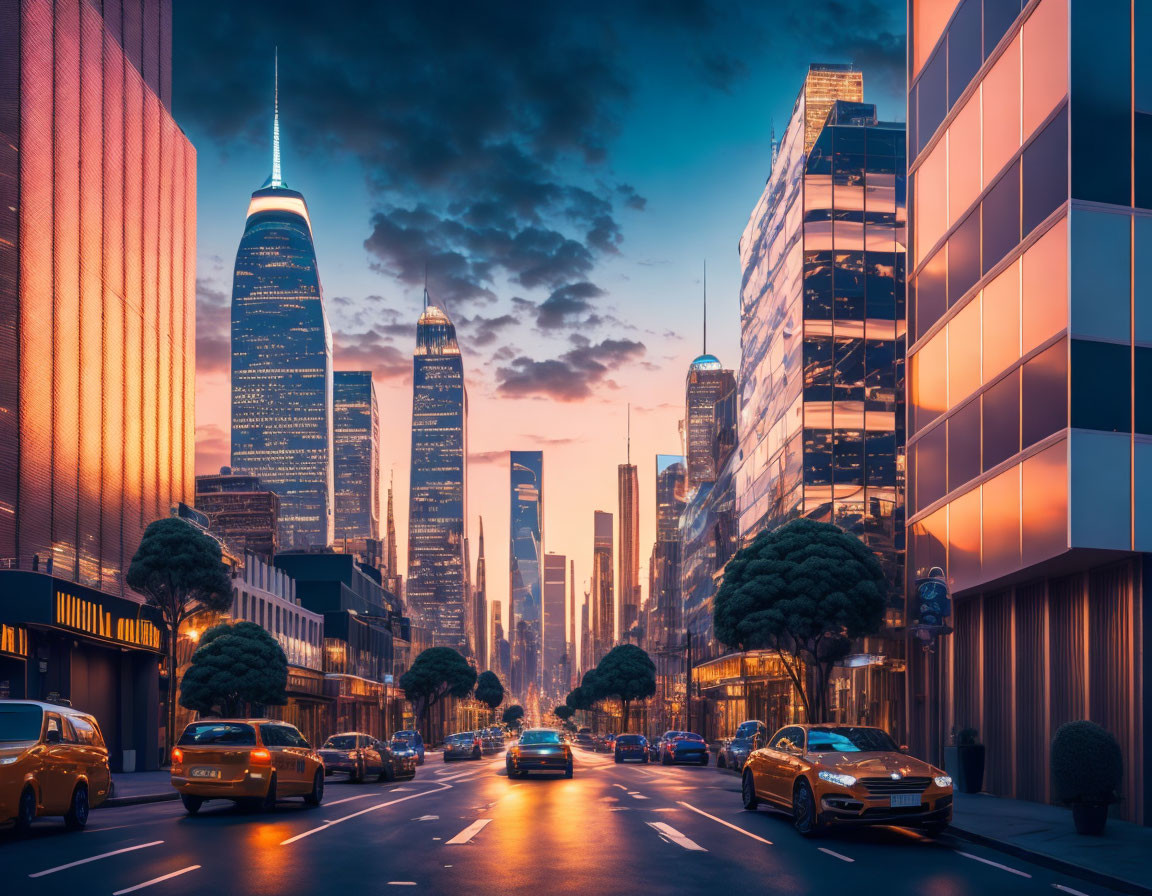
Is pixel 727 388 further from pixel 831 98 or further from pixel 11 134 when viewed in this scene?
pixel 11 134

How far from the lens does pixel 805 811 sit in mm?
18781

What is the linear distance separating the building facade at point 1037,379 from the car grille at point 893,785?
20.7 feet

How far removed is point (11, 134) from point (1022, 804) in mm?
41954

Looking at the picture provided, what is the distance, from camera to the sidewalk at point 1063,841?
14.4 meters

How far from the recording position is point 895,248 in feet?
215

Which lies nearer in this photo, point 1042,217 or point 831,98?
point 1042,217

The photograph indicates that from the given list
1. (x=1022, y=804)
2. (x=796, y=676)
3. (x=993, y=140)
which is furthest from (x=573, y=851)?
(x=796, y=676)

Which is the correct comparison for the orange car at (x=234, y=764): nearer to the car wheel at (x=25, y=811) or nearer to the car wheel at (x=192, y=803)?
the car wheel at (x=192, y=803)

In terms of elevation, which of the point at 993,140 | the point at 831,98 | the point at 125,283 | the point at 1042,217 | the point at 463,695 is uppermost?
the point at 831,98

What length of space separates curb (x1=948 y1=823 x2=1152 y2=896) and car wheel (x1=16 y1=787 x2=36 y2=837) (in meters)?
13.5

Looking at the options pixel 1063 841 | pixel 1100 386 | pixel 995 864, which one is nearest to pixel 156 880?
pixel 995 864

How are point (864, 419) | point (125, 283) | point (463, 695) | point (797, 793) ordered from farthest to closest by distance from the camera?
point (463, 695) < point (864, 419) < point (125, 283) < point (797, 793)

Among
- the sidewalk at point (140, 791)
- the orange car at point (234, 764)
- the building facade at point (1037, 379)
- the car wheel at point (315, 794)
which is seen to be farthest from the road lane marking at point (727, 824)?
the sidewalk at point (140, 791)

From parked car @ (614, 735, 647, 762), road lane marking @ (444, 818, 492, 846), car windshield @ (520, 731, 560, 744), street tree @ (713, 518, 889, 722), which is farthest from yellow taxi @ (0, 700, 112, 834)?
parked car @ (614, 735, 647, 762)
